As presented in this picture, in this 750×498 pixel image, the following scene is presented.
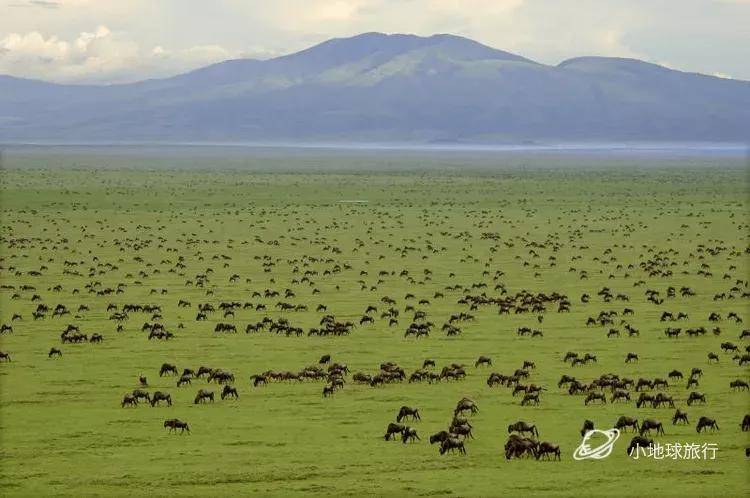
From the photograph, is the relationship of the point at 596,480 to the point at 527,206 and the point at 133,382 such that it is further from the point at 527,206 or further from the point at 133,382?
the point at 527,206

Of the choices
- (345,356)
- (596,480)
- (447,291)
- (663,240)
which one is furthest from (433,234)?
(596,480)

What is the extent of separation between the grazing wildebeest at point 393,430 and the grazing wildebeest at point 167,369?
7748 mm

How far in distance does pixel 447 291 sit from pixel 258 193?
219 feet

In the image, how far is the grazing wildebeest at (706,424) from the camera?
23.0m

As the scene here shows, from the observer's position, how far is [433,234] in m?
70.4

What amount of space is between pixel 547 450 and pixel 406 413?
358cm

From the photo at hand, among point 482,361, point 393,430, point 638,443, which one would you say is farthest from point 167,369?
point 638,443

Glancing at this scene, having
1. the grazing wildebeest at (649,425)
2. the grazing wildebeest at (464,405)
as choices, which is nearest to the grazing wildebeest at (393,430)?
the grazing wildebeest at (464,405)

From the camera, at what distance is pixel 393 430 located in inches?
903

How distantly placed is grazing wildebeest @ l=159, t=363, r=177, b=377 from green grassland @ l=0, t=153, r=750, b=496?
243 mm

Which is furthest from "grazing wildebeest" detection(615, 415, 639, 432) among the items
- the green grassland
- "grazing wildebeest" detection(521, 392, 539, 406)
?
"grazing wildebeest" detection(521, 392, 539, 406)
